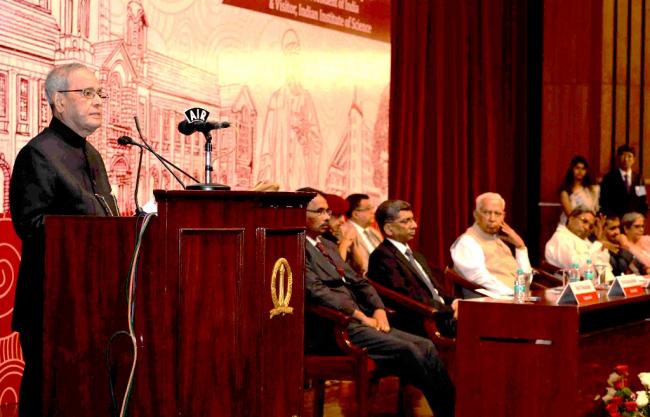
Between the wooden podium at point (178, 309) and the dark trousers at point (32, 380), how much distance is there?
4.3 inches

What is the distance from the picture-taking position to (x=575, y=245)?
22.5 ft

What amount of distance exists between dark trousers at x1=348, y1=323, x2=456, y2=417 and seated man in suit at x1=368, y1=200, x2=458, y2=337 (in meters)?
0.41

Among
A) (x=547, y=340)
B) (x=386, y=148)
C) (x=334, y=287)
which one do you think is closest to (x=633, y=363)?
(x=547, y=340)

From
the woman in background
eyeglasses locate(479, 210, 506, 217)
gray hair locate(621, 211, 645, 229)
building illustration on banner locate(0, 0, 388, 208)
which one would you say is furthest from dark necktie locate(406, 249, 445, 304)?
the woman in background

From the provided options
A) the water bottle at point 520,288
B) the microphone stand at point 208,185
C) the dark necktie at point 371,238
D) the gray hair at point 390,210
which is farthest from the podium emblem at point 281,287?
the dark necktie at point 371,238

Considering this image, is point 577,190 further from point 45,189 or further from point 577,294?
point 45,189

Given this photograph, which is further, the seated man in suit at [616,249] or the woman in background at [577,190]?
the woman in background at [577,190]

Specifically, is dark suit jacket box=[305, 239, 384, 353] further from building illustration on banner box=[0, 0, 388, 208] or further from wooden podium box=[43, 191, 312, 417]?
wooden podium box=[43, 191, 312, 417]

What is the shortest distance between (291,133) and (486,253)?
1389 mm

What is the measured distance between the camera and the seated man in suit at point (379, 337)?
14.3ft

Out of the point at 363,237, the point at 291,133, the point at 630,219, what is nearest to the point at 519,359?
the point at 363,237

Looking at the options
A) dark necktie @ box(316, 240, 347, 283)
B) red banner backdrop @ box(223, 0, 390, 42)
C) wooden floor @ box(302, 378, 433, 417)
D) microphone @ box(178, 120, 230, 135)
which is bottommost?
wooden floor @ box(302, 378, 433, 417)

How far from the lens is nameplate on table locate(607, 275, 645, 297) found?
15.6 ft

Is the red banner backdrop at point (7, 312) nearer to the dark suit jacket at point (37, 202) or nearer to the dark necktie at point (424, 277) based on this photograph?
the dark suit jacket at point (37, 202)
